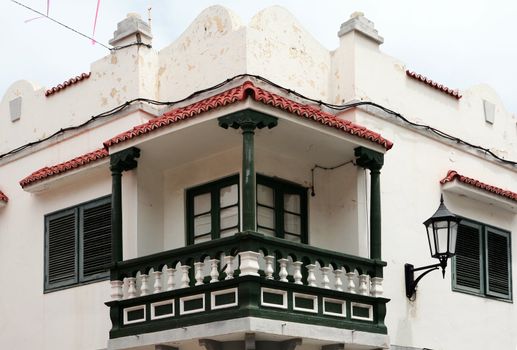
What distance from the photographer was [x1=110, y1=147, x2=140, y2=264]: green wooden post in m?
13.8

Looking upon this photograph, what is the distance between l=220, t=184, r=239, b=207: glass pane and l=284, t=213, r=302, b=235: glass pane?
2.60 feet

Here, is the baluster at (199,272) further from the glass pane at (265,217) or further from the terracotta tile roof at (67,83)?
the terracotta tile roof at (67,83)

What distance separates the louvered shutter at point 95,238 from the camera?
14.9 meters

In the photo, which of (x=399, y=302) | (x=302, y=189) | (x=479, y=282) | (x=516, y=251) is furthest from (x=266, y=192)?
(x=516, y=251)

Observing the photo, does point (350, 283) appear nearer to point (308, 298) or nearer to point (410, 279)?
point (308, 298)

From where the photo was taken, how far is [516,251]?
17.0 m

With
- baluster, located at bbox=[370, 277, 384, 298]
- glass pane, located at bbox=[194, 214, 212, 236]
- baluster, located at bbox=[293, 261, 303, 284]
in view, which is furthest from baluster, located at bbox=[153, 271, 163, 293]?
baluster, located at bbox=[370, 277, 384, 298]

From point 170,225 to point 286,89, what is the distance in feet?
8.53

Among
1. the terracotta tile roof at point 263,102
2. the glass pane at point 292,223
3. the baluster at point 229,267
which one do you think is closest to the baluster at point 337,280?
the glass pane at point 292,223

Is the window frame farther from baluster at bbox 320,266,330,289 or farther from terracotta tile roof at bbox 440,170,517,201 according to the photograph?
terracotta tile roof at bbox 440,170,517,201

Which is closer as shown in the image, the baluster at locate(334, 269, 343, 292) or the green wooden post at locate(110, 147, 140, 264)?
the baluster at locate(334, 269, 343, 292)

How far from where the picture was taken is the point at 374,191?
13.7m

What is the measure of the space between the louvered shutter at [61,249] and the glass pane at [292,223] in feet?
11.6

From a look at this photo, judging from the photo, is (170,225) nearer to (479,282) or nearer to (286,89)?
(286,89)
